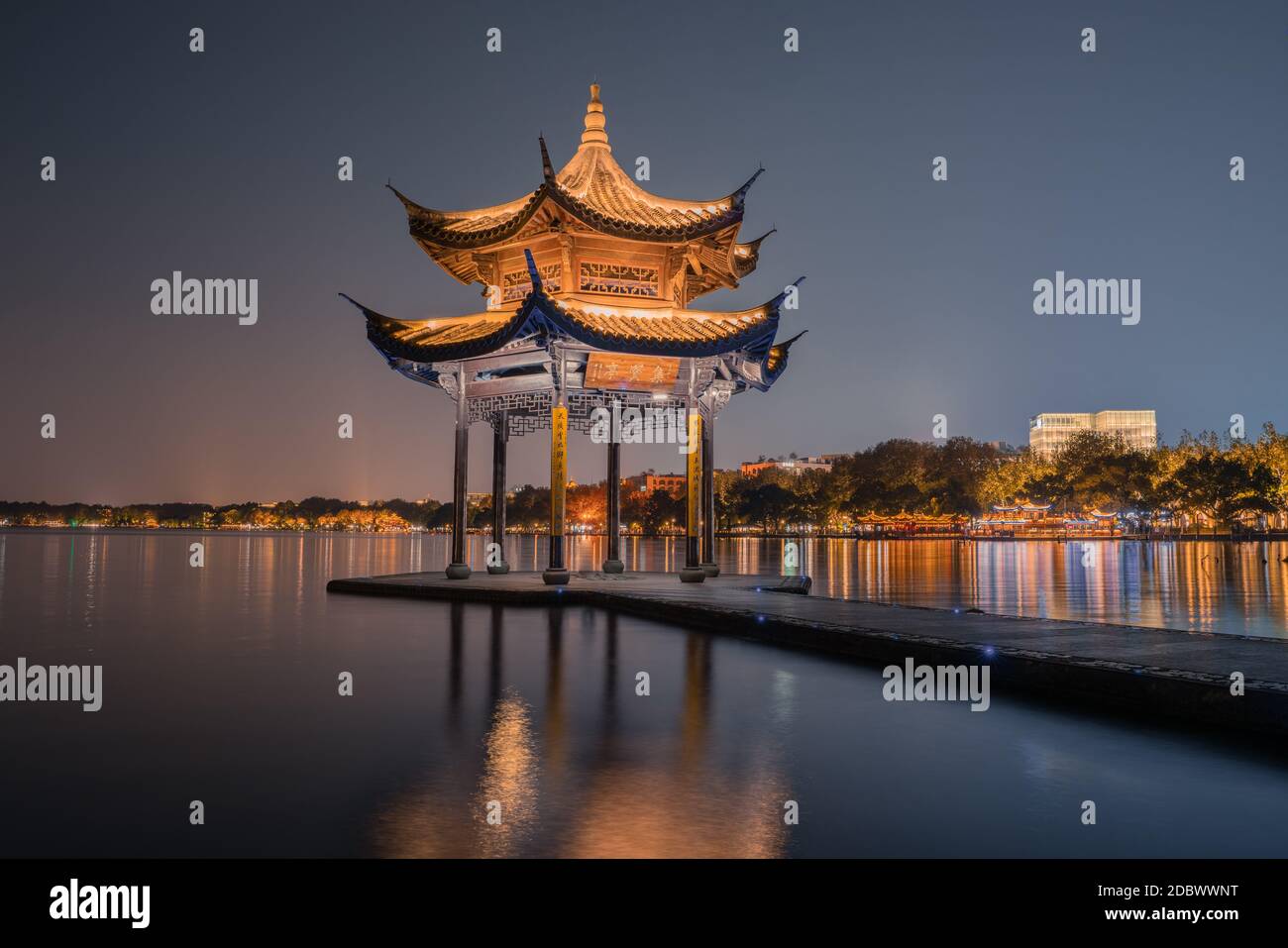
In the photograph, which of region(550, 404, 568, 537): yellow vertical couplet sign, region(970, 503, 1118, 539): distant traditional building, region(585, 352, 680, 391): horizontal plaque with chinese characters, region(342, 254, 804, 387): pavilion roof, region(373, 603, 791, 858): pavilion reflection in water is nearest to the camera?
region(373, 603, 791, 858): pavilion reflection in water

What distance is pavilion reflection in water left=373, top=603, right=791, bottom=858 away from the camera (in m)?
5.71

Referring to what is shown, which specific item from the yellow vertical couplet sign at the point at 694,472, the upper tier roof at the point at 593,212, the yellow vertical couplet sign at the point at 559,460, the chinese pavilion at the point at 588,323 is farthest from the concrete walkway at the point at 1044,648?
the upper tier roof at the point at 593,212

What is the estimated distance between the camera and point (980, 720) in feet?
31.9

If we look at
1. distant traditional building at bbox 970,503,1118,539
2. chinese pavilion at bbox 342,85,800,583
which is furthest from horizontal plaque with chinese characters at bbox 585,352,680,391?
distant traditional building at bbox 970,503,1118,539

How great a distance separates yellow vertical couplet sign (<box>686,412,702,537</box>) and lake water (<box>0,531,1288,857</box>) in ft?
37.5

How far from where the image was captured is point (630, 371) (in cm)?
2736

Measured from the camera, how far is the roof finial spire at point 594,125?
96.7ft

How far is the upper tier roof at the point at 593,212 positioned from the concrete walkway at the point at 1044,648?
10.8 metres

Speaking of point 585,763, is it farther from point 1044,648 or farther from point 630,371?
point 630,371

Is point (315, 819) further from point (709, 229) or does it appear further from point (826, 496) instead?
point (826, 496)

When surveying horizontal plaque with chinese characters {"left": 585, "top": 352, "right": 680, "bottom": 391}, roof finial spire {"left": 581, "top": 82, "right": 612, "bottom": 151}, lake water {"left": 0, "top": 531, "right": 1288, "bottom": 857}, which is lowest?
lake water {"left": 0, "top": 531, "right": 1288, "bottom": 857}

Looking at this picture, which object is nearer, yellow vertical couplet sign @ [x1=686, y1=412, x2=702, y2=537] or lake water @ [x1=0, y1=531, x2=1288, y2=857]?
lake water @ [x1=0, y1=531, x2=1288, y2=857]

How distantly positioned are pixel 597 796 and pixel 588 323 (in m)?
19.0

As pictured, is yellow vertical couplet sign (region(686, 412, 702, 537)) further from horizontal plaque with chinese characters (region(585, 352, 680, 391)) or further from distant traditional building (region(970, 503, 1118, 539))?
distant traditional building (region(970, 503, 1118, 539))
